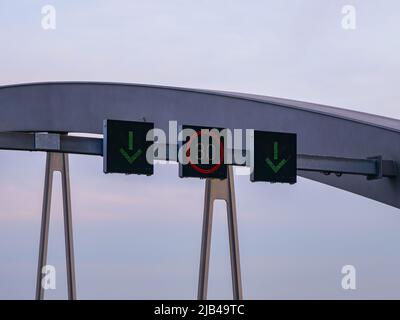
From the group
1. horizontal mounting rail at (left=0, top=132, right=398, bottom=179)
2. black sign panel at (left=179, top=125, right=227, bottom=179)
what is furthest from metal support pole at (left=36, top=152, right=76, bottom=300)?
black sign panel at (left=179, top=125, right=227, bottom=179)

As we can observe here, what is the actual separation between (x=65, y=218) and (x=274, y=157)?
1294 centimetres

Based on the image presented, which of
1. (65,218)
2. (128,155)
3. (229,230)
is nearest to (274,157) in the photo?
(128,155)

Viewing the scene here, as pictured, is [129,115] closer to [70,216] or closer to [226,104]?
[226,104]

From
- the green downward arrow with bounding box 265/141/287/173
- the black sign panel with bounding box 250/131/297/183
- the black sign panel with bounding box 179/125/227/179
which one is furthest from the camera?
the green downward arrow with bounding box 265/141/287/173

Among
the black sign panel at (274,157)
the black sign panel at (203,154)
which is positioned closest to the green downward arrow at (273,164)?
the black sign panel at (274,157)

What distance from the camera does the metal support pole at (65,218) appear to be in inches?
1374

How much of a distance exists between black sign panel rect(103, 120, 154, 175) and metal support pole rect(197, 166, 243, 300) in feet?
32.2

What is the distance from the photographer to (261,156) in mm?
23406

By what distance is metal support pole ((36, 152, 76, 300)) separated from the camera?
3491 centimetres

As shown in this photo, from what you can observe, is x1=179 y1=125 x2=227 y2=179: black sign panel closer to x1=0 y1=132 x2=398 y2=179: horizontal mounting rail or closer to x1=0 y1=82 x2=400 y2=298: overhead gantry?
x1=0 y1=132 x2=398 y2=179: horizontal mounting rail

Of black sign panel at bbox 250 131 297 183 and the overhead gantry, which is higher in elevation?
the overhead gantry

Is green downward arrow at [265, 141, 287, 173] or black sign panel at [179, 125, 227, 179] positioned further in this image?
green downward arrow at [265, 141, 287, 173]
